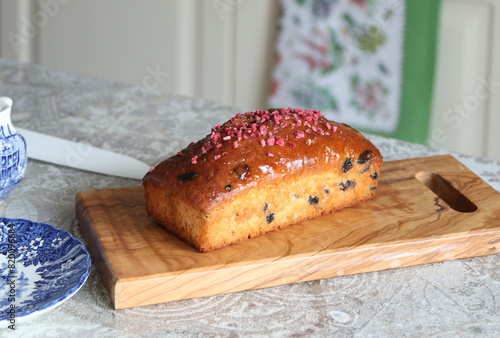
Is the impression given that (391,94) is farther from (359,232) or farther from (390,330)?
(390,330)

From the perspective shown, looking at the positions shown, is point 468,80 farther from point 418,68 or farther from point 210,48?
point 210,48

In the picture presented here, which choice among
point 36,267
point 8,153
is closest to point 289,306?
point 36,267

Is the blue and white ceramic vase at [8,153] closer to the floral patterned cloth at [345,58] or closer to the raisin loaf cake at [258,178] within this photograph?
the raisin loaf cake at [258,178]

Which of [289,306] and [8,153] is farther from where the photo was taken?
[8,153]

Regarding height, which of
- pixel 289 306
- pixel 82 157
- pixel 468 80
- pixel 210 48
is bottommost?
pixel 289 306

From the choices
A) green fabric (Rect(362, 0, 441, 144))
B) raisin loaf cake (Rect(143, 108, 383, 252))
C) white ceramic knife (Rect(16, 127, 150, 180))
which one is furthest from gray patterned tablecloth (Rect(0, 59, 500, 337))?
green fabric (Rect(362, 0, 441, 144))

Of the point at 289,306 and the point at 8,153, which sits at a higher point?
the point at 8,153
